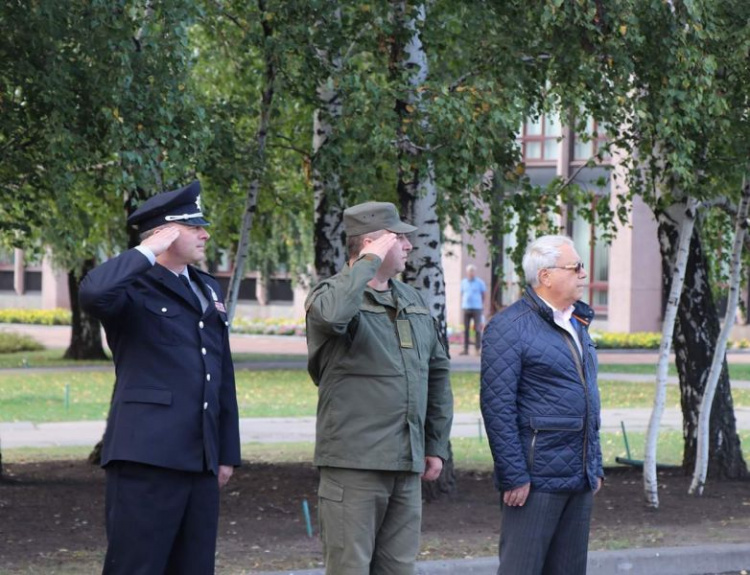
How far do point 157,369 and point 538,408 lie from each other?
63.0 inches

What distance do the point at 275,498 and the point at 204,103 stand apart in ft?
10.8

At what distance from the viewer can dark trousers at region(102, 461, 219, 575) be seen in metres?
5.45

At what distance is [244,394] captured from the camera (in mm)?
22625

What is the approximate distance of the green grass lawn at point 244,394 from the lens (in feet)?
65.6

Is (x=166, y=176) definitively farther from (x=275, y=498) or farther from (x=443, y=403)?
(x=443, y=403)

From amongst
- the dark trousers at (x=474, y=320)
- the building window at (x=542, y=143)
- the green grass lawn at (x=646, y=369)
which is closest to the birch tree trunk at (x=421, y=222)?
the green grass lawn at (x=646, y=369)

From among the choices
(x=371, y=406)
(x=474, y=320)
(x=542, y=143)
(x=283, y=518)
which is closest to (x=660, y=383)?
(x=283, y=518)

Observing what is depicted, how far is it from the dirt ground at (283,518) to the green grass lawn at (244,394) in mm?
6471

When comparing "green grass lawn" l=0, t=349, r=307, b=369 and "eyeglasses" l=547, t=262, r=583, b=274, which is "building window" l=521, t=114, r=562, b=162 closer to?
"green grass lawn" l=0, t=349, r=307, b=369

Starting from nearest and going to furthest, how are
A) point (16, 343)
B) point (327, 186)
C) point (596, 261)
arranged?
point (327, 186) < point (16, 343) < point (596, 261)

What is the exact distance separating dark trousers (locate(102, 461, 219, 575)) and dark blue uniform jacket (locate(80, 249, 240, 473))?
79mm

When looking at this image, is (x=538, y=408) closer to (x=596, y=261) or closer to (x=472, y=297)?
(x=472, y=297)

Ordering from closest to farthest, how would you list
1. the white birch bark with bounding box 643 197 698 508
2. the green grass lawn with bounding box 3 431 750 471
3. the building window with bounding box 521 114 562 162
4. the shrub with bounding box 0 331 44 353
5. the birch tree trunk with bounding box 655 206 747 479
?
the white birch bark with bounding box 643 197 698 508 < the birch tree trunk with bounding box 655 206 747 479 < the green grass lawn with bounding box 3 431 750 471 < the shrub with bounding box 0 331 44 353 < the building window with bounding box 521 114 562 162

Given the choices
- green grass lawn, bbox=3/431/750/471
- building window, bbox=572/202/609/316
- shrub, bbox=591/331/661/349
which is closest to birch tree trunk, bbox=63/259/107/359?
shrub, bbox=591/331/661/349
